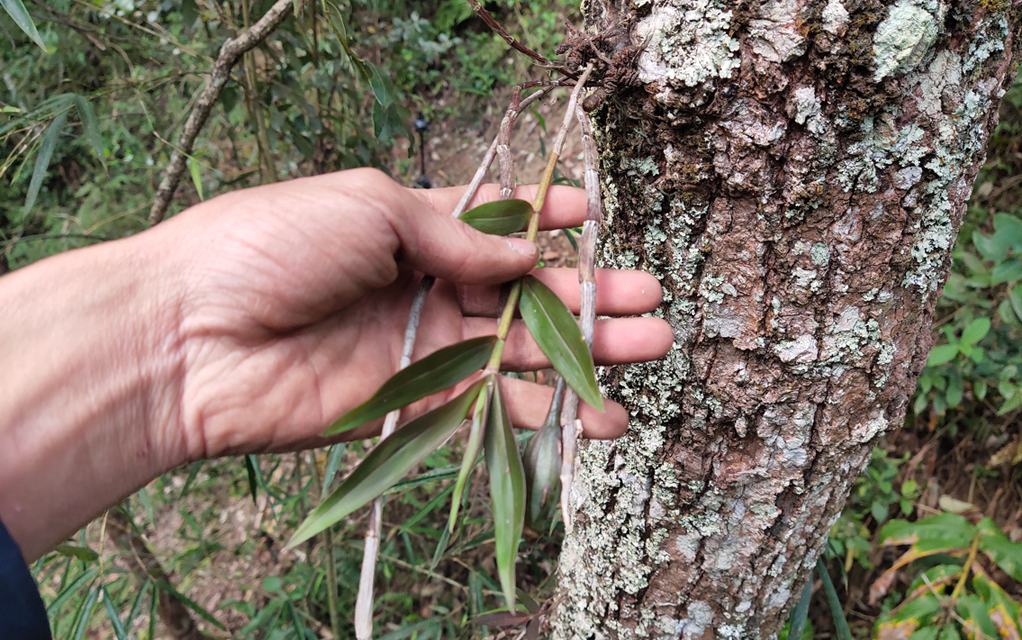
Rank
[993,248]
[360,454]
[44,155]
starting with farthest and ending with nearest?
[360,454] < [993,248] < [44,155]

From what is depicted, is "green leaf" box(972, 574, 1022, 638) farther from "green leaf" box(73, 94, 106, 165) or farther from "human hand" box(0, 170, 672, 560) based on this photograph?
"green leaf" box(73, 94, 106, 165)

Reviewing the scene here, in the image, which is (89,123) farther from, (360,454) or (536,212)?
(360,454)

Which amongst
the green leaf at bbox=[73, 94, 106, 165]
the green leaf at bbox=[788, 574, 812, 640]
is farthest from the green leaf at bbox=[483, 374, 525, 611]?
the green leaf at bbox=[73, 94, 106, 165]

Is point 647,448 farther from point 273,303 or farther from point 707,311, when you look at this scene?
point 273,303

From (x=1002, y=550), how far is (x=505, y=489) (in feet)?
4.39

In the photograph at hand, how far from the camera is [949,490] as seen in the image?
159 cm

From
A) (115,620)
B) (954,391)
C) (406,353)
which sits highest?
(406,353)

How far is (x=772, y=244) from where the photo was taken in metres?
0.62

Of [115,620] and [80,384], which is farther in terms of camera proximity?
[115,620]

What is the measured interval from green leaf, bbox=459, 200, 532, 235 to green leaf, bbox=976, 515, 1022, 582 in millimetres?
1370

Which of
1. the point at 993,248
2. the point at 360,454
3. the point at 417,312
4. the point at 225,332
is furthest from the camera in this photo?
the point at 360,454

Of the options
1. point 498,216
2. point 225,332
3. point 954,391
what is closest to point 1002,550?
point 954,391

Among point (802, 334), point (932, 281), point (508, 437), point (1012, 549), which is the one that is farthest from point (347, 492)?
point (1012, 549)

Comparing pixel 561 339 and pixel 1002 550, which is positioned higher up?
pixel 561 339
